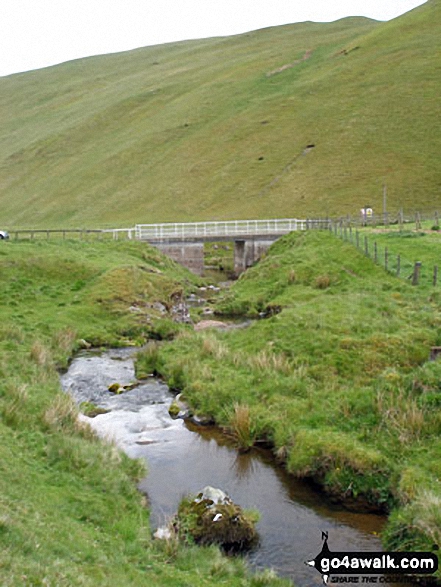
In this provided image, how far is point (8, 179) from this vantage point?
137750 mm

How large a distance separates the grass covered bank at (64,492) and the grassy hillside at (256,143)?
203 ft

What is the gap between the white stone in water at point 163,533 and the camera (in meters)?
13.9

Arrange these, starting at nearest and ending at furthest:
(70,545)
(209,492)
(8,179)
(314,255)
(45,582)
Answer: (45,582) < (70,545) < (209,492) < (314,255) < (8,179)

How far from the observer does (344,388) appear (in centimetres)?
2234

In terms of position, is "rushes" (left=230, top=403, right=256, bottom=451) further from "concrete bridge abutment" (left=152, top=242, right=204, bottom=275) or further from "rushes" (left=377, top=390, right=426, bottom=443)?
"concrete bridge abutment" (left=152, top=242, right=204, bottom=275)

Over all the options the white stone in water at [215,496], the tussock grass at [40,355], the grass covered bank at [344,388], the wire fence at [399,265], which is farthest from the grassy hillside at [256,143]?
the white stone in water at [215,496]

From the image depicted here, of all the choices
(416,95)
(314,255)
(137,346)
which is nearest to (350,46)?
(416,95)

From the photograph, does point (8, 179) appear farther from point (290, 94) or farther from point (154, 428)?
point (154, 428)

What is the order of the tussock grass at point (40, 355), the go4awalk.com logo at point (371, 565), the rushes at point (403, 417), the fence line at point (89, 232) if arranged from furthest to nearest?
the fence line at point (89, 232) < the tussock grass at point (40, 355) < the rushes at point (403, 417) < the go4awalk.com logo at point (371, 565)

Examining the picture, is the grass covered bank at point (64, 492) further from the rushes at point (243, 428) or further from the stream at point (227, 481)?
the rushes at point (243, 428)

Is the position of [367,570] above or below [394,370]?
below

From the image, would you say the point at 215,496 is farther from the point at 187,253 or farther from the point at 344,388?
the point at 187,253

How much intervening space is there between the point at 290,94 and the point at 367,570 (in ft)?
391

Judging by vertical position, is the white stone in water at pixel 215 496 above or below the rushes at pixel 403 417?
below
